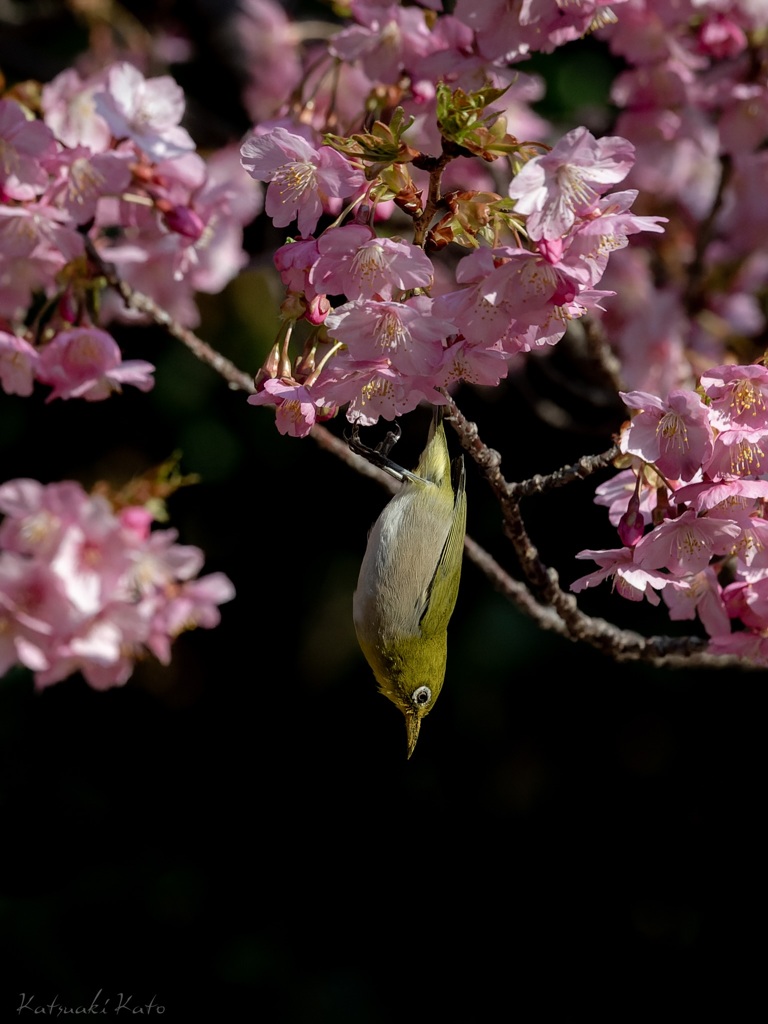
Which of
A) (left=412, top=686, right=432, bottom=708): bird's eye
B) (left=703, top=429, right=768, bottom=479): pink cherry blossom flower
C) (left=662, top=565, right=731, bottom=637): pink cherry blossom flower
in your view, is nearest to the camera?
(left=703, top=429, right=768, bottom=479): pink cherry blossom flower

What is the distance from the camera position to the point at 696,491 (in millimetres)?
1117

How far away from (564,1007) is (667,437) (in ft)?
9.60

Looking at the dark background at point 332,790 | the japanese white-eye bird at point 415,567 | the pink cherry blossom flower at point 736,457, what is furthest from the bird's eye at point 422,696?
the dark background at point 332,790

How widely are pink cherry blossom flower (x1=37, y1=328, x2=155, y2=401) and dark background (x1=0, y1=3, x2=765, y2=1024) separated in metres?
1.76

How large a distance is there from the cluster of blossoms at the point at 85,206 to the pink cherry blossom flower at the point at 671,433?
727 millimetres

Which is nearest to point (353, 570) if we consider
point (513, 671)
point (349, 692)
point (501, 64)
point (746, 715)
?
point (349, 692)

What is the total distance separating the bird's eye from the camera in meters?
1.70

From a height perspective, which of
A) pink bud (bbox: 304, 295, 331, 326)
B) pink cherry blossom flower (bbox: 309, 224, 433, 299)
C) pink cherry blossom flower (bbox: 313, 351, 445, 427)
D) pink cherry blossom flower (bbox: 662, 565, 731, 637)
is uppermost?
pink cherry blossom flower (bbox: 309, 224, 433, 299)

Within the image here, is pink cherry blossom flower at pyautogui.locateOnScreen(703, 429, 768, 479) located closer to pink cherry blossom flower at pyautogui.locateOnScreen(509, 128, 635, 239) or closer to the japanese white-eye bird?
pink cherry blossom flower at pyautogui.locateOnScreen(509, 128, 635, 239)

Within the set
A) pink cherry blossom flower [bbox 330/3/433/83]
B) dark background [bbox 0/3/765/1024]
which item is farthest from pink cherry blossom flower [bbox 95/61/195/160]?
dark background [bbox 0/3/765/1024]

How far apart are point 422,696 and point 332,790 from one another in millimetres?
2050

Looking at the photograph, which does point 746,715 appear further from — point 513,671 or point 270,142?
point 270,142

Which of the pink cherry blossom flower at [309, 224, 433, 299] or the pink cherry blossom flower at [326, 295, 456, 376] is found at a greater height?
the pink cherry blossom flower at [309, 224, 433, 299]

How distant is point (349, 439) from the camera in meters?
1.51
